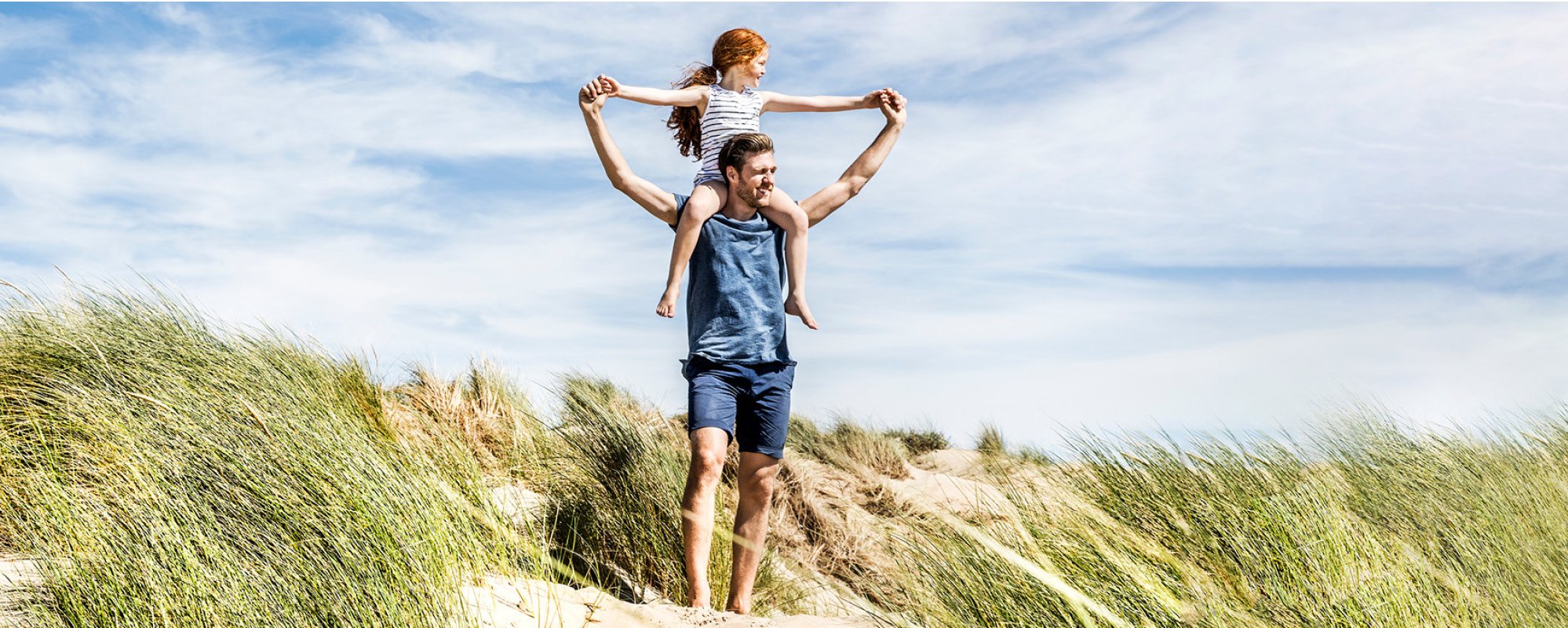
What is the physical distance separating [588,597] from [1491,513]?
3537mm

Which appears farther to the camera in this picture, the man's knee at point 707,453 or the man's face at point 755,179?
the man's face at point 755,179

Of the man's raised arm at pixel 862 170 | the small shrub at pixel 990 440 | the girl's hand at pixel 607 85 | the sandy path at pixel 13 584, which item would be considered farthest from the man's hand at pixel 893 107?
the small shrub at pixel 990 440

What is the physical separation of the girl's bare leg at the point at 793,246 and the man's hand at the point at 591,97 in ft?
2.36

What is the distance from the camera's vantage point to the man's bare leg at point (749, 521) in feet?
12.8

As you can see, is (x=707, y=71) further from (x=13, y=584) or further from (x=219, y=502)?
(x=13, y=584)

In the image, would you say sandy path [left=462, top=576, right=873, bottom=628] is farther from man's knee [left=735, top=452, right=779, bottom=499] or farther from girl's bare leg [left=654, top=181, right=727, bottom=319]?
girl's bare leg [left=654, top=181, right=727, bottom=319]

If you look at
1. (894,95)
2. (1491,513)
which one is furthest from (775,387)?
(1491,513)

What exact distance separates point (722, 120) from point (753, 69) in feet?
0.92

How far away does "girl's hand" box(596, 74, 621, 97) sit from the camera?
12.4 feet

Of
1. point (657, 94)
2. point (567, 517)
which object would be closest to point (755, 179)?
point (657, 94)

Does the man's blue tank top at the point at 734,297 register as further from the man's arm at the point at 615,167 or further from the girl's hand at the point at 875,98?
the girl's hand at the point at 875,98

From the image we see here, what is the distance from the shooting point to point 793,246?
159 inches

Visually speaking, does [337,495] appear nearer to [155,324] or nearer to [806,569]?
[155,324]

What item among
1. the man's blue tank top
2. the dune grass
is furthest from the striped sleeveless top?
the dune grass
